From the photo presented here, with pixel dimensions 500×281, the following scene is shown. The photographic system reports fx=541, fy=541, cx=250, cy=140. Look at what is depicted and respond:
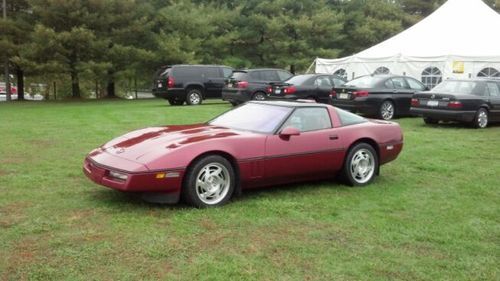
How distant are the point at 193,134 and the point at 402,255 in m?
2.80

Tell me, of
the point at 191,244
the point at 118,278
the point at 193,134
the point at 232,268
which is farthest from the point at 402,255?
the point at 193,134

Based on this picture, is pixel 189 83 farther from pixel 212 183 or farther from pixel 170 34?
pixel 212 183

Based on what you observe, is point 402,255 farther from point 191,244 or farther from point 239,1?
point 239,1

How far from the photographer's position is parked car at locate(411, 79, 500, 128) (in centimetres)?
1371

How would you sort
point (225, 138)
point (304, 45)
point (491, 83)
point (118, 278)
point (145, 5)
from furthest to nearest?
1. point (304, 45)
2. point (145, 5)
3. point (491, 83)
4. point (225, 138)
5. point (118, 278)

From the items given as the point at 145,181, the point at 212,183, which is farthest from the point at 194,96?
the point at 145,181

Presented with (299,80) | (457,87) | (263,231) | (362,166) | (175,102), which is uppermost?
(299,80)

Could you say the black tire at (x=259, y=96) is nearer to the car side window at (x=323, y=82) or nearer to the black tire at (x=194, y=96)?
the car side window at (x=323, y=82)

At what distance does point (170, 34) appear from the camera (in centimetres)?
3050

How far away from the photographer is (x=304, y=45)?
35125 millimetres

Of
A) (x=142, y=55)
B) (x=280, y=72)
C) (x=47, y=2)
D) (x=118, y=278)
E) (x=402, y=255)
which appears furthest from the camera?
(x=142, y=55)

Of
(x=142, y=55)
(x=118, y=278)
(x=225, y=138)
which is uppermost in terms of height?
(x=142, y=55)

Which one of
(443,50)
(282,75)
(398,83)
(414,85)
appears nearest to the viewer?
(398,83)

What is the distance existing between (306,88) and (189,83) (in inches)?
232
